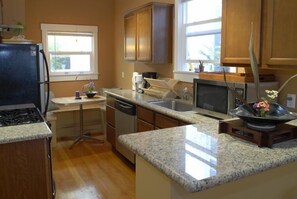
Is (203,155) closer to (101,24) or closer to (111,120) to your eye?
(111,120)

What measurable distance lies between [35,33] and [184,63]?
2803 mm

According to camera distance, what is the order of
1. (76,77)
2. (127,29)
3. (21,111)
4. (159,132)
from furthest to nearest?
(76,77)
(127,29)
(21,111)
(159,132)

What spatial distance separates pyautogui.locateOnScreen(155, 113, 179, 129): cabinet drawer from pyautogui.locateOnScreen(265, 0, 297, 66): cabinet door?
1.03 m

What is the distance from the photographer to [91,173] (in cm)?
350

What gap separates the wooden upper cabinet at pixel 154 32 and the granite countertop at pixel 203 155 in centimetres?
206

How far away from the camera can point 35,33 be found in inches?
195

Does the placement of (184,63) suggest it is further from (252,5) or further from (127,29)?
(252,5)

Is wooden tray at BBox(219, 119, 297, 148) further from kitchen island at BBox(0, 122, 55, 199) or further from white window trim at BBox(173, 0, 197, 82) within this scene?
white window trim at BBox(173, 0, 197, 82)

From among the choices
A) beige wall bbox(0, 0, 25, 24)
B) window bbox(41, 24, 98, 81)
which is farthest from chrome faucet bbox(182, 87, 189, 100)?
window bbox(41, 24, 98, 81)

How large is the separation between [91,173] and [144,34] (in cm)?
192

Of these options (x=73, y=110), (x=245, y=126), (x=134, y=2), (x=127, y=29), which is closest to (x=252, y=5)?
(x=245, y=126)

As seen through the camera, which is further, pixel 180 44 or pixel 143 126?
pixel 180 44

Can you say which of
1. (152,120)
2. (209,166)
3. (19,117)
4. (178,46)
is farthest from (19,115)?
(178,46)

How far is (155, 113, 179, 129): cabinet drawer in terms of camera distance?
8.94ft
